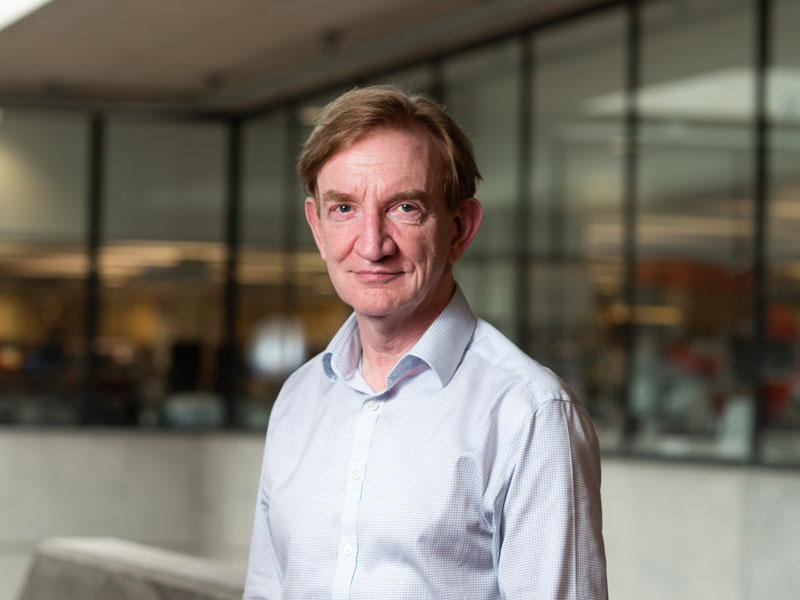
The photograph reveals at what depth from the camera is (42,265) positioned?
1170 centimetres

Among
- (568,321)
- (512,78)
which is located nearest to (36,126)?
(512,78)

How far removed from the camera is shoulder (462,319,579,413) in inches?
66.4

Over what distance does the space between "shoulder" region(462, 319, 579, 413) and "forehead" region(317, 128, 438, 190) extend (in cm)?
26

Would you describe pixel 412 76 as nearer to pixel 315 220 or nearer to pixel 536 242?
pixel 536 242

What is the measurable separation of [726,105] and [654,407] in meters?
1.96

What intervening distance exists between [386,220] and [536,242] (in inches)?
277

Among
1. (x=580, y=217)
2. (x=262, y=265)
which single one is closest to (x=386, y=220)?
(x=580, y=217)

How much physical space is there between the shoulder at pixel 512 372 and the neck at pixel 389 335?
0.25ft

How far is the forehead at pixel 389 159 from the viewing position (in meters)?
1.76

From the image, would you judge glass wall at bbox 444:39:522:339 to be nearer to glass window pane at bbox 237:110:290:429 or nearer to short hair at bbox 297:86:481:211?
glass window pane at bbox 237:110:290:429

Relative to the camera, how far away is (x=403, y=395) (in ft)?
6.06

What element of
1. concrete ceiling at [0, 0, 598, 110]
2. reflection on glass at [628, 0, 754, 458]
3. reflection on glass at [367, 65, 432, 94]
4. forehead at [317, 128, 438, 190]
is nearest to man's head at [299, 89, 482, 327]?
forehead at [317, 128, 438, 190]

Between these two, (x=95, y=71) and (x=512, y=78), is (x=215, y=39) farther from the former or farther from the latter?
(x=512, y=78)

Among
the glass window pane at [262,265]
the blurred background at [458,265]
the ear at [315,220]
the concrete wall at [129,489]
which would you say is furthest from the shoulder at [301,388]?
the glass window pane at [262,265]
